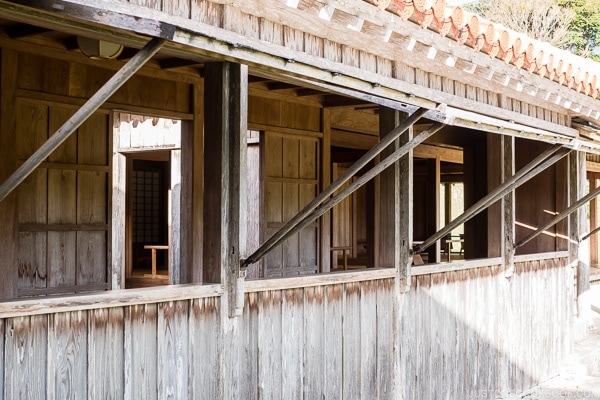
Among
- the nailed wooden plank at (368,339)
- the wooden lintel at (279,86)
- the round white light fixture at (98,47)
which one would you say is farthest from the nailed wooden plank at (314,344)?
the wooden lintel at (279,86)

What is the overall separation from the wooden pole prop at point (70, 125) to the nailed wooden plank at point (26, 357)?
65cm

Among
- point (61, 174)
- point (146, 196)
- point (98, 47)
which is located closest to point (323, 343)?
point (61, 174)

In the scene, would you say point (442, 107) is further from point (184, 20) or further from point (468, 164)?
point (468, 164)

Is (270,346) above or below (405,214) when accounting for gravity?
below

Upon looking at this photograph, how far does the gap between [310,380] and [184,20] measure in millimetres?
2643

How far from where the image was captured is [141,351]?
3906 mm

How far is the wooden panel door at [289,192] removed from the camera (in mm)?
7707

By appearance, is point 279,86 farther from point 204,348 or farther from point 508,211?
point 204,348

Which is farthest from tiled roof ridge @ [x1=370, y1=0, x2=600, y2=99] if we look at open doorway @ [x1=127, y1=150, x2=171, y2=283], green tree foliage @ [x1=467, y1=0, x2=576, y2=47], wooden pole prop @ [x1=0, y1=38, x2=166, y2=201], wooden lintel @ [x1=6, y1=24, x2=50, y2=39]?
green tree foliage @ [x1=467, y1=0, x2=576, y2=47]

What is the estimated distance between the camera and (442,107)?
17.7 feet

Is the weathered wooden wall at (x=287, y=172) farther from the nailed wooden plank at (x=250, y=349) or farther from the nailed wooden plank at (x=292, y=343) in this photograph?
the nailed wooden plank at (x=250, y=349)

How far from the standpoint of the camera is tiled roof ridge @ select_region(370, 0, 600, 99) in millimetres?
4438

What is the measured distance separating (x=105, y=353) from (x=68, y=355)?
0.22m

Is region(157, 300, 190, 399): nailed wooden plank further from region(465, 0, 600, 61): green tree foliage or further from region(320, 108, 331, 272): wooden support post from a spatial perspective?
region(465, 0, 600, 61): green tree foliage
